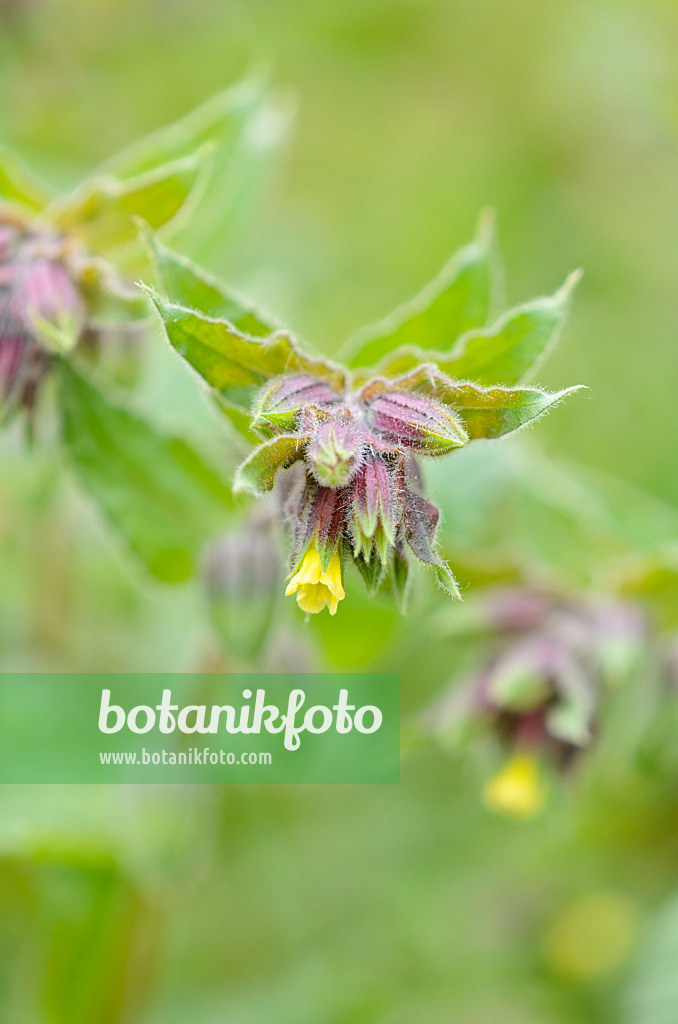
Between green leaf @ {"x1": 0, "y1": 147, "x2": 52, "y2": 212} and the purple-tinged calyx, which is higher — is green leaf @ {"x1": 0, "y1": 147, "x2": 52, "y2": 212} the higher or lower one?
the higher one

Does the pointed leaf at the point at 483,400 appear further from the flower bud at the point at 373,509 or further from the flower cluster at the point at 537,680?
the flower cluster at the point at 537,680

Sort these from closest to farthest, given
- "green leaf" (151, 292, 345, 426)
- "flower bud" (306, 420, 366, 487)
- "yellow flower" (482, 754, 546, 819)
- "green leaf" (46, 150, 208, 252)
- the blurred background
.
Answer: "flower bud" (306, 420, 366, 487), "green leaf" (151, 292, 345, 426), "green leaf" (46, 150, 208, 252), "yellow flower" (482, 754, 546, 819), the blurred background

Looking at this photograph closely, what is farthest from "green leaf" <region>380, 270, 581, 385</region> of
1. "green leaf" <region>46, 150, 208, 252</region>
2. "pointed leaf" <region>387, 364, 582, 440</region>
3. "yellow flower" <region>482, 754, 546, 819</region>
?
"yellow flower" <region>482, 754, 546, 819</region>

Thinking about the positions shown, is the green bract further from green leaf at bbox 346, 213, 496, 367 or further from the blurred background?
the blurred background

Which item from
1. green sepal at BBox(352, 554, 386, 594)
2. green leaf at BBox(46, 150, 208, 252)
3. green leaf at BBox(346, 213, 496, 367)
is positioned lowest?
green sepal at BBox(352, 554, 386, 594)

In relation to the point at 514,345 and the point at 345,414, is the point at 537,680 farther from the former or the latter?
the point at 345,414
